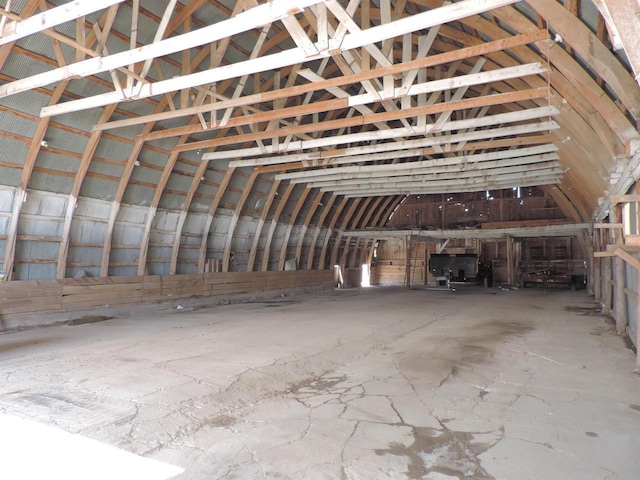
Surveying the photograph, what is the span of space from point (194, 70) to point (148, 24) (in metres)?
1.27

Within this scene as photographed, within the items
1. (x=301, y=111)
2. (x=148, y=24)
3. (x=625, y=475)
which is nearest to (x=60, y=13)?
(x=148, y=24)

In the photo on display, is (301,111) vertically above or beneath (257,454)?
above

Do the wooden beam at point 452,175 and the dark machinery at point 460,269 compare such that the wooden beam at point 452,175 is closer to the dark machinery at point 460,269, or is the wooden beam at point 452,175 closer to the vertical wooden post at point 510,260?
the vertical wooden post at point 510,260

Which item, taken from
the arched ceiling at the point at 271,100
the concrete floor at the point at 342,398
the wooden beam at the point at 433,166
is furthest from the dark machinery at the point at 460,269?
the concrete floor at the point at 342,398

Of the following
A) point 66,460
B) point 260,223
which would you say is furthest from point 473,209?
point 66,460

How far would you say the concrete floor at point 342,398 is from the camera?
2814 millimetres

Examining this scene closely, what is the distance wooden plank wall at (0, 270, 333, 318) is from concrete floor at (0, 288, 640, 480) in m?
0.91

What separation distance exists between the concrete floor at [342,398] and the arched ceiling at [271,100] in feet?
9.19

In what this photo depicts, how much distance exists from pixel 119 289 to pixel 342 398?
787cm

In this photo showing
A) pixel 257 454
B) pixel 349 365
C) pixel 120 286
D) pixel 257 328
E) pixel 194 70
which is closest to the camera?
pixel 257 454

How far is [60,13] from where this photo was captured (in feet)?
15.2

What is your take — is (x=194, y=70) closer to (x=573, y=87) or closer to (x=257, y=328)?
(x=257, y=328)

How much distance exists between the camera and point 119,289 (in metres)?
10.1

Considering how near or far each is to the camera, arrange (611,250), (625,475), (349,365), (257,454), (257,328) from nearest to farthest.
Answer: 1. (625,475)
2. (257,454)
3. (349,365)
4. (611,250)
5. (257,328)
